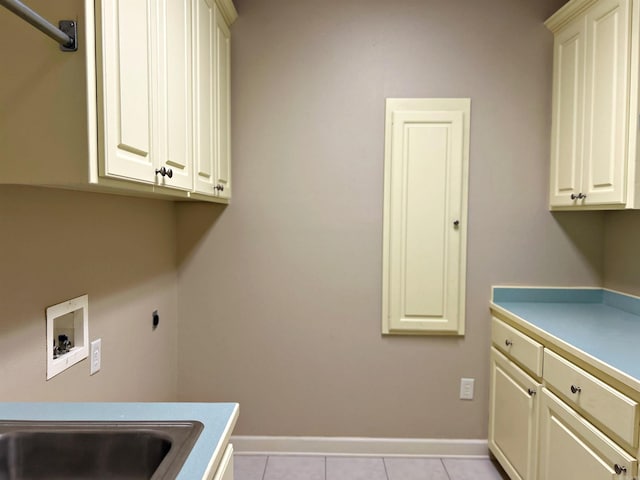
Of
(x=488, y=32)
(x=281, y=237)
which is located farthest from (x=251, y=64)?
(x=488, y=32)

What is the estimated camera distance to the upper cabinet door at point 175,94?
134cm

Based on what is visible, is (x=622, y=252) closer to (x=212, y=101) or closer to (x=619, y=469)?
(x=619, y=469)

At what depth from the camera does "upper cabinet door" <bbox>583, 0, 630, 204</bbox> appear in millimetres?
1746

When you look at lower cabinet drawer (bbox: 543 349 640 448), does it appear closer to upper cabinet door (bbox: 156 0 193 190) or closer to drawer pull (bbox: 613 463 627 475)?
drawer pull (bbox: 613 463 627 475)

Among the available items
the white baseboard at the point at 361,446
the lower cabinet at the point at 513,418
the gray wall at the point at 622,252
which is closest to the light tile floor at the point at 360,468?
the white baseboard at the point at 361,446

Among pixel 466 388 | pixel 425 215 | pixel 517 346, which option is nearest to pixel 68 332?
pixel 425 215

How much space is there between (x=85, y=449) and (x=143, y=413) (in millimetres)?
136

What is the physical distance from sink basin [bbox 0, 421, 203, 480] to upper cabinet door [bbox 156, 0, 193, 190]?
0.70m

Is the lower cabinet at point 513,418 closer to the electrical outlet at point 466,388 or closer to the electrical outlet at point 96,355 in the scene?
the electrical outlet at point 466,388

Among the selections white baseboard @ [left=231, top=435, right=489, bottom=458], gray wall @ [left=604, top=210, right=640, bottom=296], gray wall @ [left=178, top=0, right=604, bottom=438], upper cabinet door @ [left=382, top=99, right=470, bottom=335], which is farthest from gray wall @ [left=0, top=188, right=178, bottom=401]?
gray wall @ [left=604, top=210, right=640, bottom=296]

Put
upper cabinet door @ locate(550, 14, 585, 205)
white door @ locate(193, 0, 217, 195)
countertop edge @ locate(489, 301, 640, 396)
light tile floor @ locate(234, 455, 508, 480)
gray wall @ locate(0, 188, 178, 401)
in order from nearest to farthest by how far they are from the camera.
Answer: gray wall @ locate(0, 188, 178, 401)
countertop edge @ locate(489, 301, 640, 396)
white door @ locate(193, 0, 217, 195)
upper cabinet door @ locate(550, 14, 585, 205)
light tile floor @ locate(234, 455, 508, 480)

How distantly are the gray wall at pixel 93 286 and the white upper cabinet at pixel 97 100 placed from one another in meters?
0.23

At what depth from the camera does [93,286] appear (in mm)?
1534

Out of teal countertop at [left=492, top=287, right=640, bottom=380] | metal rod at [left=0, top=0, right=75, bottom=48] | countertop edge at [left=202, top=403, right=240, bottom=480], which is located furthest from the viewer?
teal countertop at [left=492, top=287, right=640, bottom=380]
